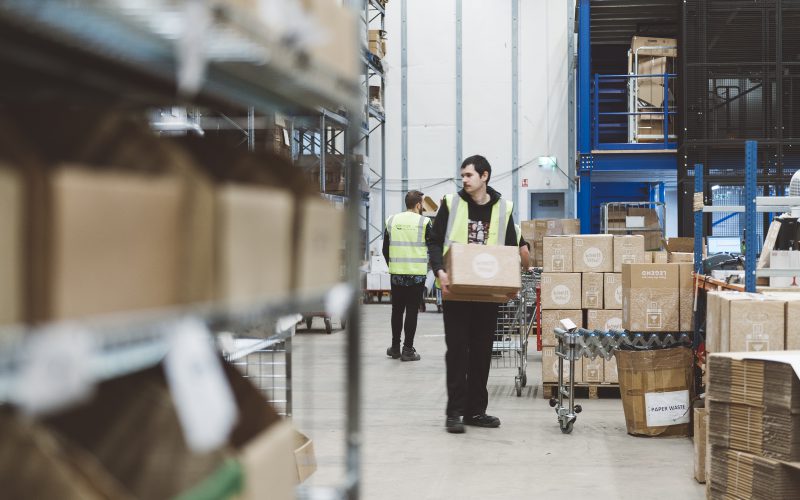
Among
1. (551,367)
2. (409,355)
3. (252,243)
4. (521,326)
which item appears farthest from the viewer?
(409,355)

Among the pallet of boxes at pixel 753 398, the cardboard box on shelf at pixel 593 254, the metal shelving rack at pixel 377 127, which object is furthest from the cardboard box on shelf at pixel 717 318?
the metal shelving rack at pixel 377 127

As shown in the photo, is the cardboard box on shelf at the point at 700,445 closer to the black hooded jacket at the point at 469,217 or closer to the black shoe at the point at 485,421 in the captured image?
the black shoe at the point at 485,421

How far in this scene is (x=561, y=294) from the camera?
7.38 m

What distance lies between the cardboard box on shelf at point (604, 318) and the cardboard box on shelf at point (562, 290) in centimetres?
14

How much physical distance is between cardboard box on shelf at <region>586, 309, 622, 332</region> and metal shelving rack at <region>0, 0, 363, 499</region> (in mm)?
5338

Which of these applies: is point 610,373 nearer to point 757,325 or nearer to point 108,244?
point 757,325

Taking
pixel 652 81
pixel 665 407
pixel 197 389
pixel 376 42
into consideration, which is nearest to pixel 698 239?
pixel 665 407

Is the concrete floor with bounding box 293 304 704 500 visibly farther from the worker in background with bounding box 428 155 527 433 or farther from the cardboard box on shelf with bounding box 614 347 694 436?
the worker in background with bounding box 428 155 527 433

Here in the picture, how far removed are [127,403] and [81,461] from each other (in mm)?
320

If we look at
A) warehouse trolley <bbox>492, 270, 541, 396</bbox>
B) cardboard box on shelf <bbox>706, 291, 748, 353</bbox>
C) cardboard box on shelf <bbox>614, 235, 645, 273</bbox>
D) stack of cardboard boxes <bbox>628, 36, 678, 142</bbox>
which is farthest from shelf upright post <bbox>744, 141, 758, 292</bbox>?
stack of cardboard boxes <bbox>628, 36, 678, 142</bbox>

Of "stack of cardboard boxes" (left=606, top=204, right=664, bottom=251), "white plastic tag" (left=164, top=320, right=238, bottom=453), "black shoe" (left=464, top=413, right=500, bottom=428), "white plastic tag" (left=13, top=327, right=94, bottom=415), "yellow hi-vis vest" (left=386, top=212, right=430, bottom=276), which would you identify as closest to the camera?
"white plastic tag" (left=13, top=327, right=94, bottom=415)

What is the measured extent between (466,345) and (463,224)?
81 cm

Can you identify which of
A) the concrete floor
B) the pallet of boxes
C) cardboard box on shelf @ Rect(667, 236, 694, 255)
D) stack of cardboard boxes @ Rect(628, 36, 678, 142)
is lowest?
the concrete floor

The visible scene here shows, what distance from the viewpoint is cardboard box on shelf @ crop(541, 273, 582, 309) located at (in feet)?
24.1
